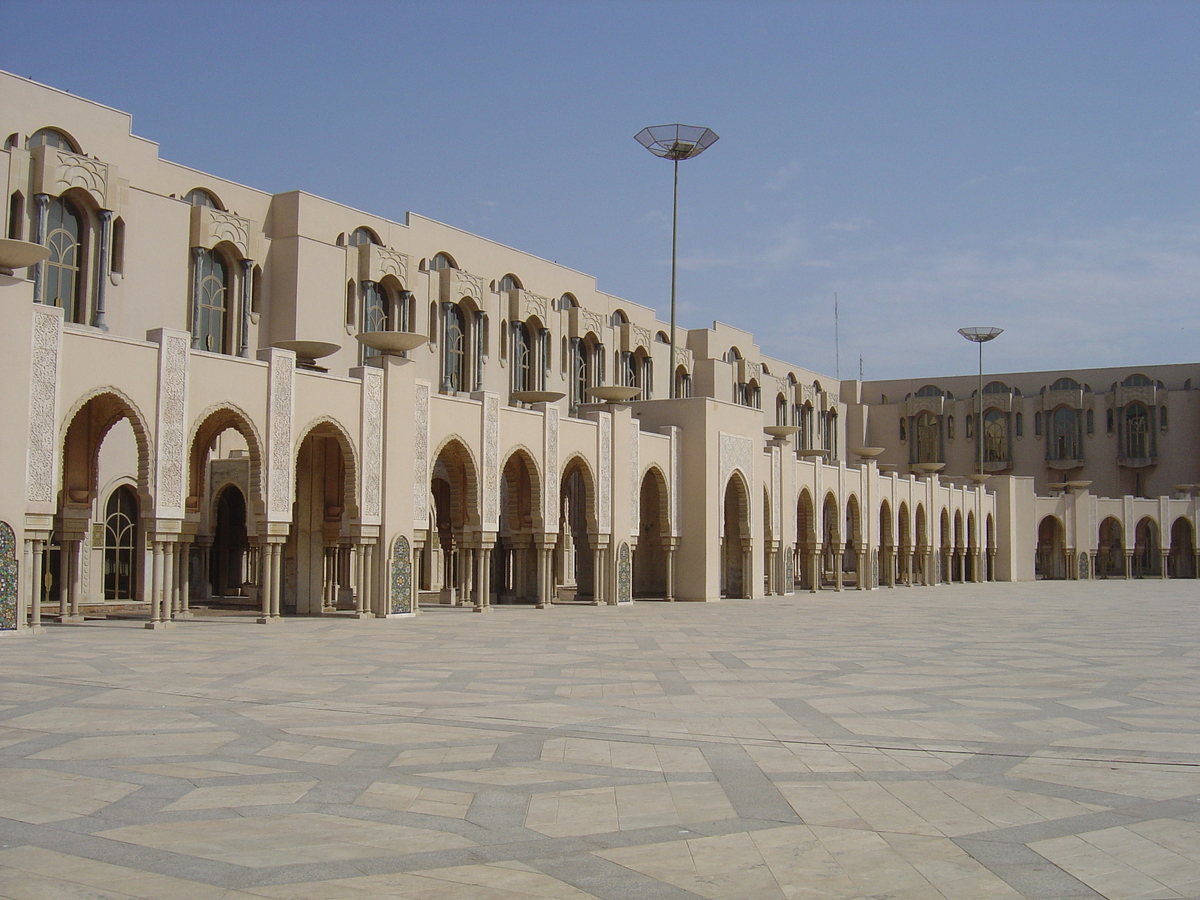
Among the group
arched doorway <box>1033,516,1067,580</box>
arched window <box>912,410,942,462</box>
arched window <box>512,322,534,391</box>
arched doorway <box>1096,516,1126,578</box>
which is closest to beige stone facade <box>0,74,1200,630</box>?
arched window <box>512,322,534,391</box>

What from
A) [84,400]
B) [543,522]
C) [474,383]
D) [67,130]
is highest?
[67,130]

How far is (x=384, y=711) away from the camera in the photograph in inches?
362

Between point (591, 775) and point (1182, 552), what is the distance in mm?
56715

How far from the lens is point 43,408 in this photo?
15.2m

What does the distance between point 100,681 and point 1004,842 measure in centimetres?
841

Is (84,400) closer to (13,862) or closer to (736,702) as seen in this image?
(736,702)

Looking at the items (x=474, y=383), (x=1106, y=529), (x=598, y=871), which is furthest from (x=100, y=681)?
(x=1106, y=529)

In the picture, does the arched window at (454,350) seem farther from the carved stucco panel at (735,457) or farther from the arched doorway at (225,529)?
the carved stucco panel at (735,457)

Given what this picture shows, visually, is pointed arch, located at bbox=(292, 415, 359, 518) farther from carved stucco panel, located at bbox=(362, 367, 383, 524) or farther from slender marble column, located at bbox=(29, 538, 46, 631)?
slender marble column, located at bbox=(29, 538, 46, 631)

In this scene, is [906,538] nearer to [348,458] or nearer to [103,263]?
[348,458]

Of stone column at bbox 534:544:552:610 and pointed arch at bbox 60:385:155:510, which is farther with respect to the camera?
stone column at bbox 534:544:552:610

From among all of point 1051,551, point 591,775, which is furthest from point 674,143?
point 1051,551

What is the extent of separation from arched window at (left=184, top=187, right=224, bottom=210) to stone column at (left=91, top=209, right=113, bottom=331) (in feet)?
10.5

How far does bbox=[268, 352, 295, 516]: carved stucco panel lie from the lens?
61.0 feet
